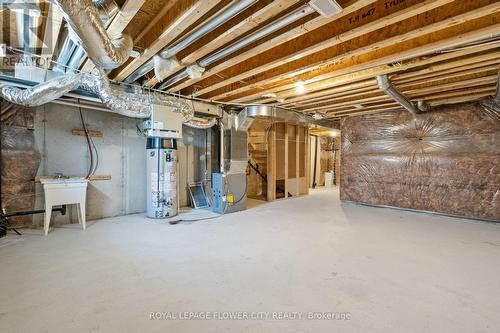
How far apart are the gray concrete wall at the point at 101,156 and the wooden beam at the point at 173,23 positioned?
6.14 ft

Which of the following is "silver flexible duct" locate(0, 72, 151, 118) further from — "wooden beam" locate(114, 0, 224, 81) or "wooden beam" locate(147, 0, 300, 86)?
"wooden beam" locate(147, 0, 300, 86)

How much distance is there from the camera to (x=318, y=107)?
492cm

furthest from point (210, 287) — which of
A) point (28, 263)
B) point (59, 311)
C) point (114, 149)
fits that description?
point (114, 149)

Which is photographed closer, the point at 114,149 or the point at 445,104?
the point at 114,149

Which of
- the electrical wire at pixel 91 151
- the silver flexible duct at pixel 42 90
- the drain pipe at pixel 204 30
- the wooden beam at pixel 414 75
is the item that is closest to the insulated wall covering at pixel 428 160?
the wooden beam at pixel 414 75

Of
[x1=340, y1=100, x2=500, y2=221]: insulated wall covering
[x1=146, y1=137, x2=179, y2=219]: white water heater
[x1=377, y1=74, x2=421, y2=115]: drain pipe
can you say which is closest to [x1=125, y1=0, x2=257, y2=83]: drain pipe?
[x1=146, y1=137, x2=179, y2=219]: white water heater

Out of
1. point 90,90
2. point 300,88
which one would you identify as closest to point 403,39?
point 300,88

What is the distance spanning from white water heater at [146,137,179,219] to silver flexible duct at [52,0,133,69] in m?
1.92

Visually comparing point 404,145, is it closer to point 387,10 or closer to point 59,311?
point 387,10

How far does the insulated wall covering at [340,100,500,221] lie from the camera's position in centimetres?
391

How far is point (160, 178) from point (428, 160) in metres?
4.93

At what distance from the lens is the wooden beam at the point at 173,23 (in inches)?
66.9

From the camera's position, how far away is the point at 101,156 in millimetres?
3898

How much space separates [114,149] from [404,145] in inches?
218
